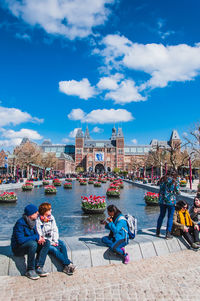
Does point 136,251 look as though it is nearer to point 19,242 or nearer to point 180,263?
point 180,263

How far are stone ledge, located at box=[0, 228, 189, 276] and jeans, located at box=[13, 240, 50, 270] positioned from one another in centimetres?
17

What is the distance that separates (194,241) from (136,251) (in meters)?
1.75

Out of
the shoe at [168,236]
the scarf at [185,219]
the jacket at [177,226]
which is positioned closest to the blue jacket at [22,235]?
the shoe at [168,236]

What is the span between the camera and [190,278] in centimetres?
424

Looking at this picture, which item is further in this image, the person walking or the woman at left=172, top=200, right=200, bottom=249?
the person walking

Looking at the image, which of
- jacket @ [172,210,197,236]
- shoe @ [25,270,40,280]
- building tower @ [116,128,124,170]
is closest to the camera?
shoe @ [25,270,40,280]

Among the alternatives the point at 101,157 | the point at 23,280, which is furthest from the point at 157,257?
the point at 101,157

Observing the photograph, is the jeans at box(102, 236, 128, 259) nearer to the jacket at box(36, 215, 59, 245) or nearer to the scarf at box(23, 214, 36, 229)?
the jacket at box(36, 215, 59, 245)

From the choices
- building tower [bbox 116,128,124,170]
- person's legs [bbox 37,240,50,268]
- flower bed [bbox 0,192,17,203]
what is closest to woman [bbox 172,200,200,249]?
person's legs [bbox 37,240,50,268]

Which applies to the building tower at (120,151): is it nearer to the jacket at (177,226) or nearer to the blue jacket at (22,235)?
the jacket at (177,226)

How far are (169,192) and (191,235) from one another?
1238mm

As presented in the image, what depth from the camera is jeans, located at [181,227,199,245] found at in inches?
227

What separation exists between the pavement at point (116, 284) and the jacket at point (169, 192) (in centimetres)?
153

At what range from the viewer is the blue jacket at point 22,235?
4.31m
